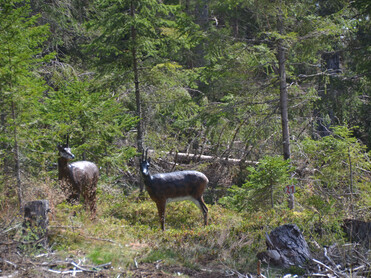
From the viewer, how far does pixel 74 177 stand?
352 inches

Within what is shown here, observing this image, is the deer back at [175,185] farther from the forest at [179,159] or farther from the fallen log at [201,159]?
the fallen log at [201,159]

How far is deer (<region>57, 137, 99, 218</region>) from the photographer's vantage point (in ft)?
29.1

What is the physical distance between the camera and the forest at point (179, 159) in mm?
6691

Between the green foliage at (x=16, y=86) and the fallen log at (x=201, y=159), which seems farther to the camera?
the fallen log at (x=201, y=159)

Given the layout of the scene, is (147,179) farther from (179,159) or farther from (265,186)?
(179,159)

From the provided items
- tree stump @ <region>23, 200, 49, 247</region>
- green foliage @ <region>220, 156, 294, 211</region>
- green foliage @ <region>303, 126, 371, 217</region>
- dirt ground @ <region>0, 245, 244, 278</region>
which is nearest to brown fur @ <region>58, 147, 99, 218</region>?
tree stump @ <region>23, 200, 49, 247</region>

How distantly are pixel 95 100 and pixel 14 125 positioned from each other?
3796 mm

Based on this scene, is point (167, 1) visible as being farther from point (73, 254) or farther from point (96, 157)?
point (73, 254)

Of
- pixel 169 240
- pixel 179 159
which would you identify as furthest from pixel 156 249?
pixel 179 159

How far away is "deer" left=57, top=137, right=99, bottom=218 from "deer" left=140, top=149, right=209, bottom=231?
4.30 ft

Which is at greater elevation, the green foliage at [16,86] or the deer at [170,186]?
the green foliage at [16,86]

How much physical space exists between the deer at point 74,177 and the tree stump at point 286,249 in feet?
14.6

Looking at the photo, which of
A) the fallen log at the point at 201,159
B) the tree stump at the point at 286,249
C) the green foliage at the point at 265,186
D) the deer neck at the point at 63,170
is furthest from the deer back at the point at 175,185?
the fallen log at the point at 201,159

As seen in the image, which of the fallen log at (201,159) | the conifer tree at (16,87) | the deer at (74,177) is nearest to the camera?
the conifer tree at (16,87)
